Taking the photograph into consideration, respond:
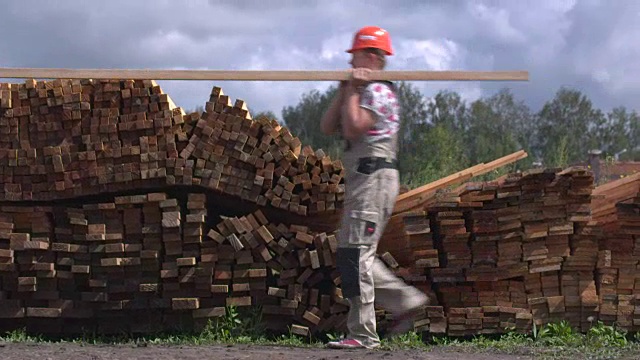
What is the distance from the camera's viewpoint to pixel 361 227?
650 cm

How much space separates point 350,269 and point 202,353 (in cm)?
158

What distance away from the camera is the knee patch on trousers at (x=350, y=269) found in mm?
6527

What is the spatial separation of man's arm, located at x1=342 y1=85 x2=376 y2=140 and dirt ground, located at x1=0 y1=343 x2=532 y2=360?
60.6 inches

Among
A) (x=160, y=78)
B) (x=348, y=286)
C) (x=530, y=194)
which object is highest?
(x=160, y=78)

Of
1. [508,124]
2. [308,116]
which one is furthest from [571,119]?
[308,116]

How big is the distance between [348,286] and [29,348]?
9.01 ft

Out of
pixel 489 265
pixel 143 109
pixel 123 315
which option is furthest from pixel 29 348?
pixel 489 265

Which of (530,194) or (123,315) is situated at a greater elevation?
(530,194)

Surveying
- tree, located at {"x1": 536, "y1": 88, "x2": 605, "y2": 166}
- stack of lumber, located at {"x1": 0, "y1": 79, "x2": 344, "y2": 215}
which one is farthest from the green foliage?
stack of lumber, located at {"x1": 0, "y1": 79, "x2": 344, "y2": 215}

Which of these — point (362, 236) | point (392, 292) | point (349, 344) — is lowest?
point (349, 344)

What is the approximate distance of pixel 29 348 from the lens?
25.5 ft

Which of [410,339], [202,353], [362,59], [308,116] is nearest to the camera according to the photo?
[362,59]

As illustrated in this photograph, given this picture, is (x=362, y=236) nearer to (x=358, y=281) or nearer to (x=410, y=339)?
(x=358, y=281)

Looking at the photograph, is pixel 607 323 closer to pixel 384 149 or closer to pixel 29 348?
pixel 384 149
